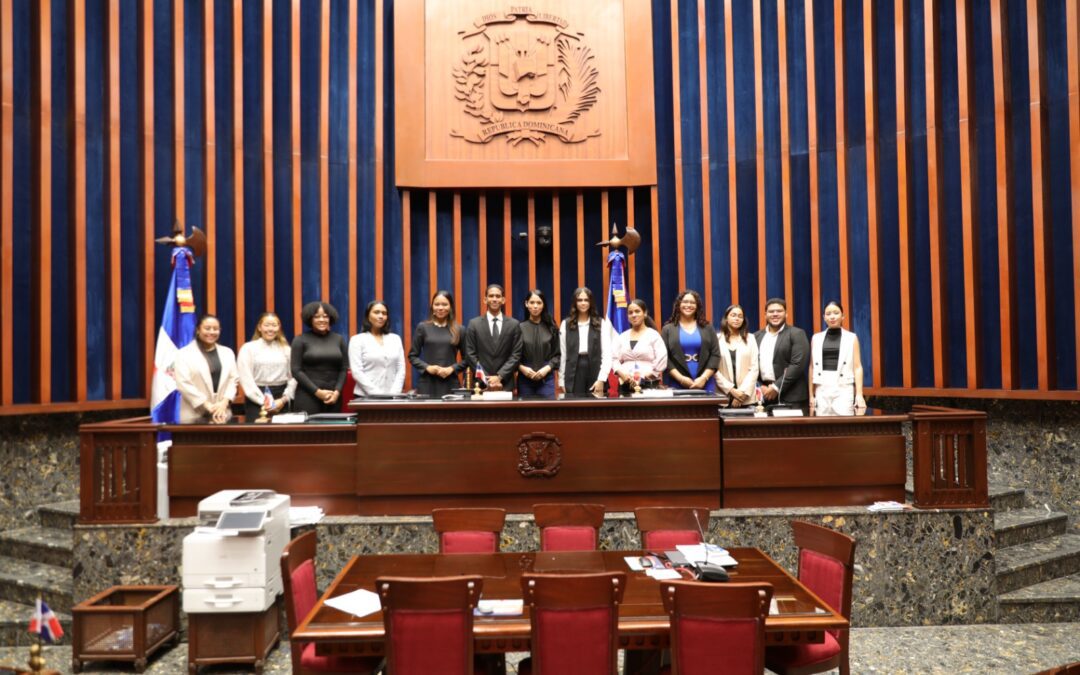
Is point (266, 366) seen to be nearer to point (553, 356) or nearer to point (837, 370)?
point (553, 356)

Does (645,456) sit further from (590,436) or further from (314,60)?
(314,60)

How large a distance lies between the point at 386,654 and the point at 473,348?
3136 millimetres

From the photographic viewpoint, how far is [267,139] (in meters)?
6.79

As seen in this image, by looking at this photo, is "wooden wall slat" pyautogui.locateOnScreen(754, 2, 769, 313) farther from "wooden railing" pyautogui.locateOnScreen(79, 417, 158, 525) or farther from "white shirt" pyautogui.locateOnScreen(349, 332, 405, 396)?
"wooden railing" pyautogui.locateOnScreen(79, 417, 158, 525)

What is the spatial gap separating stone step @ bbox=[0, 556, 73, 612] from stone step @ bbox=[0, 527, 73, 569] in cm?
5

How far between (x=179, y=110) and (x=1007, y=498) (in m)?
7.45

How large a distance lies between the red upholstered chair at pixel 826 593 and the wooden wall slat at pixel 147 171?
5.38 m

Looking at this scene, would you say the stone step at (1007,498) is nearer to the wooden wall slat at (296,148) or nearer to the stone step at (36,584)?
the wooden wall slat at (296,148)

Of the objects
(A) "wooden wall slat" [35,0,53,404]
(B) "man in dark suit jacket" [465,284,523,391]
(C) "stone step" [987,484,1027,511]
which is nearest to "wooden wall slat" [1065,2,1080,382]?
(C) "stone step" [987,484,1027,511]

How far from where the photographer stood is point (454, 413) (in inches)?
171

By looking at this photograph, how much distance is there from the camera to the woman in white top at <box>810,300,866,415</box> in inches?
206

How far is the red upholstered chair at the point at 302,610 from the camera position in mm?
2680

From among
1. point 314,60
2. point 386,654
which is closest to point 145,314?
point 314,60

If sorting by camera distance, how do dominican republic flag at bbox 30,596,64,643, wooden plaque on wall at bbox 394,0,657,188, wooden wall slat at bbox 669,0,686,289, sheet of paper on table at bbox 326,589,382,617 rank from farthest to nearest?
1. wooden wall slat at bbox 669,0,686,289
2. wooden plaque on wall at bbox 394,0,657,188
3. sheet of paper on table at bbox 326,589,382,617
4. dominican republic flag at bbox 30,596,64,643
